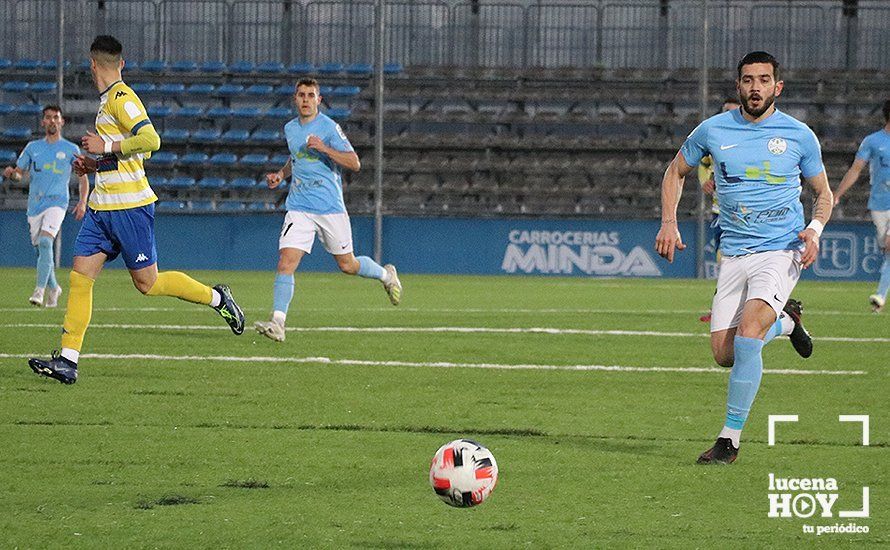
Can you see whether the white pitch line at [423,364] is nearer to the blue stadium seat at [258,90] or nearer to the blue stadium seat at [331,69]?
the blue stadium seat at [258,90]

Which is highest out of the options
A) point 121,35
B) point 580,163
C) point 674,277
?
point 121,35

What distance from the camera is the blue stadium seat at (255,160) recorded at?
33.1 metres

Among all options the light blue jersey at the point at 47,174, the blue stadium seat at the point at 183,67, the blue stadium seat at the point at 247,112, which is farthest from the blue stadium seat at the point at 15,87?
the light blue jersey at the point at 47,174

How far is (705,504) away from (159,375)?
5172 millimetres

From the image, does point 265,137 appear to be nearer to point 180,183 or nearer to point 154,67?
point 180,183

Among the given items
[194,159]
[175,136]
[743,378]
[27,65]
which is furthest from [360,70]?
[743,378]

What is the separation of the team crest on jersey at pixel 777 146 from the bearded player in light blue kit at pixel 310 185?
236 inches

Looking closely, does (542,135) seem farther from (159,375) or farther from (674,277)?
(159,375)

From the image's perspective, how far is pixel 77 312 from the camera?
31.2 ft

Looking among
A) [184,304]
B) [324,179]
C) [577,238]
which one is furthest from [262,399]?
[577,238]

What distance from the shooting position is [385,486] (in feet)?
19.9

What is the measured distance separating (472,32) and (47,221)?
61.4 ft

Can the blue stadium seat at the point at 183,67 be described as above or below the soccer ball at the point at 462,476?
above

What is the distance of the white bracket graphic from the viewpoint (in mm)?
7457
